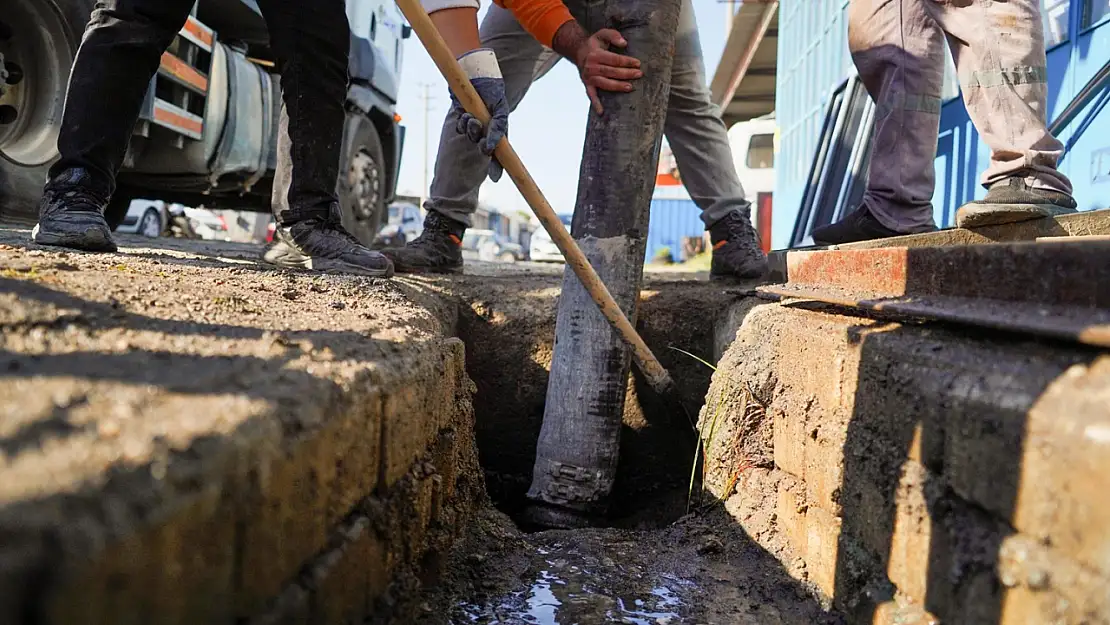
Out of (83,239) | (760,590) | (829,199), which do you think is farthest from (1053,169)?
(829,199)

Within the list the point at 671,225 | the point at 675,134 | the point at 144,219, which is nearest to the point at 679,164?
the point at 675,134

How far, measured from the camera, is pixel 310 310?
5.15 feet

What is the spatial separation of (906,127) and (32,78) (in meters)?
3.76

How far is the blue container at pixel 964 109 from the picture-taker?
3.35m

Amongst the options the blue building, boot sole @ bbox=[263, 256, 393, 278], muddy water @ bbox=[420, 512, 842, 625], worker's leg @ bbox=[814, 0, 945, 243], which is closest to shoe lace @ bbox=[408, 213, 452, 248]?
boot sole @ bbox=[263, 256, 393, 278]

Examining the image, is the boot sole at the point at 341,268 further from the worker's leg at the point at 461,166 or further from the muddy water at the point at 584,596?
the muddy water at the point at 584,596

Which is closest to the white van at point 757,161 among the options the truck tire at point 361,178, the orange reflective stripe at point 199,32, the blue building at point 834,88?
the blue building at point 834,88

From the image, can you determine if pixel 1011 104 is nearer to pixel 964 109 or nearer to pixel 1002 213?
pixel 1002 213

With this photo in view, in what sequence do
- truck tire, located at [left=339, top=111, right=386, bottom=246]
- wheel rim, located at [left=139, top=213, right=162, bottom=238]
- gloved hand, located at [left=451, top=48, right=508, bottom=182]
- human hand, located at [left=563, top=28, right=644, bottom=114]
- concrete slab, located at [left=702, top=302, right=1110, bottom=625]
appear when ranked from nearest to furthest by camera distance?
concrete slab, located at [left=702, top=302, right=1110, bottom=625], gloved hand, located at [left=451, top=48, right=508, bottom=182], human hand, located at [left=563, top=28, right=644, bottom=114], truck tire, located at [left=339, top=111, right=386, bottom=246], wheel rim, located at [left=139, top=213, right=162, bottom=238]

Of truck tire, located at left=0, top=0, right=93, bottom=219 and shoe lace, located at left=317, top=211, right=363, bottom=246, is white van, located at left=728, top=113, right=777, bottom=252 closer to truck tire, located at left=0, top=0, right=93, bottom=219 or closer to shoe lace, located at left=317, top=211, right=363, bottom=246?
truck tire, located at left=0, top=0, right=93, bottom=219

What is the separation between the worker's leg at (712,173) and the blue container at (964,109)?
157 cm

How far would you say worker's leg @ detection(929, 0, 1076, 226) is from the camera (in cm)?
216

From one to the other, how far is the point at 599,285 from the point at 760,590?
1013mm

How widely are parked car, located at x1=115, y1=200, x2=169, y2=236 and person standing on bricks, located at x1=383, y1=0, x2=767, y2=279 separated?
7502mm
